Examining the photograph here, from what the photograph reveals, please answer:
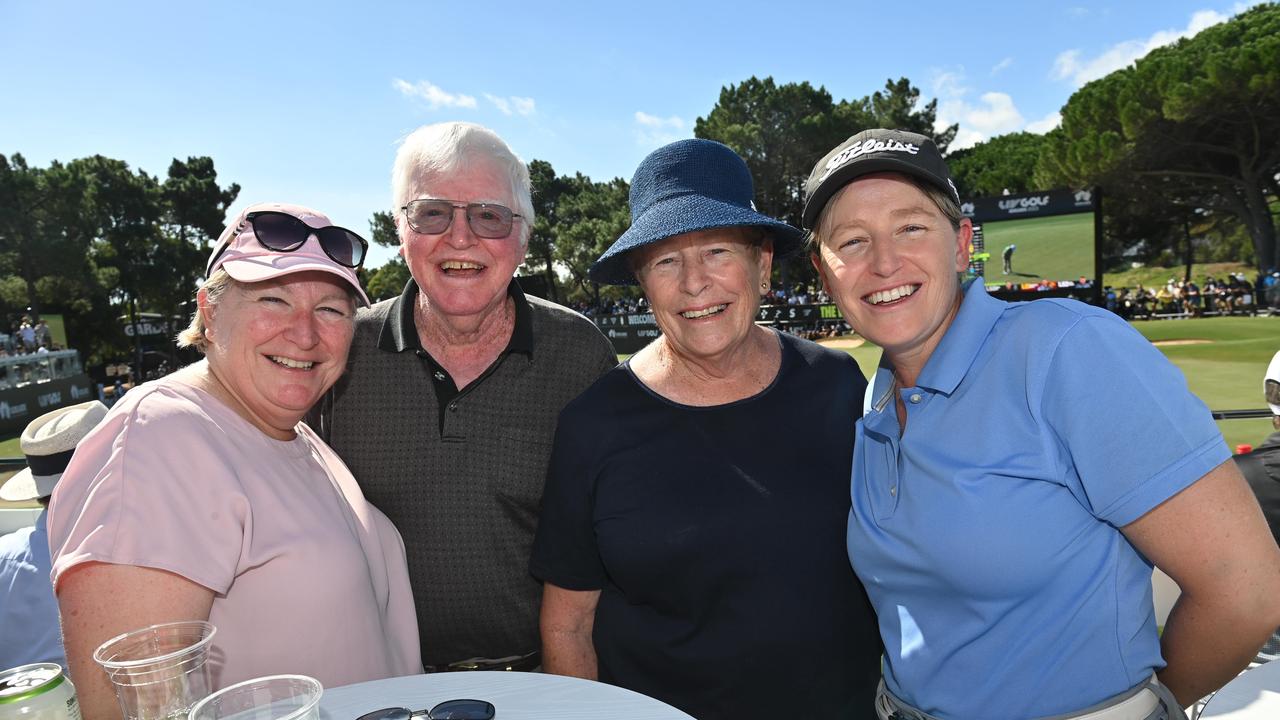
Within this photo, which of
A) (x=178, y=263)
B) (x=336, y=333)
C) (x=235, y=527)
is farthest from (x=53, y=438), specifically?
(x=178, y=263)

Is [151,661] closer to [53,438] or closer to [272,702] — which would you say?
[272,702]

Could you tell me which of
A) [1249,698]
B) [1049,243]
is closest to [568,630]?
[1249,698]

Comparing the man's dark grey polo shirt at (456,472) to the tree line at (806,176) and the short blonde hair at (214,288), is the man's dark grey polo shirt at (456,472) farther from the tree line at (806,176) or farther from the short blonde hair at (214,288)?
the tree line at (806,176)

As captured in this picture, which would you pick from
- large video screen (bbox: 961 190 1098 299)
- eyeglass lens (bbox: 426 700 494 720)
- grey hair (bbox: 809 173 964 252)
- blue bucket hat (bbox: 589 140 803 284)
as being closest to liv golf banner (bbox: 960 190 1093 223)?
large video screen (bbox: 961 190 1098 299)

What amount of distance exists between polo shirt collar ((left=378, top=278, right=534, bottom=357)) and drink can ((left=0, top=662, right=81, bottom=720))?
1.61 metres

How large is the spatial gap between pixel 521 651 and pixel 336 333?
1375 mm

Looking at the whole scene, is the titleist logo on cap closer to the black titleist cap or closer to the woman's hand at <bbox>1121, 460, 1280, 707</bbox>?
the black titleist cap

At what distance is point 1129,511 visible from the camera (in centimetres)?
154

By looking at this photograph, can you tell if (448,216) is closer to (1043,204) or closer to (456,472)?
(456,472)

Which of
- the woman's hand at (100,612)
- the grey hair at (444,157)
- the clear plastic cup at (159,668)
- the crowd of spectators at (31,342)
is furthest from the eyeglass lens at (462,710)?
the crowd of spectators at (31,342)

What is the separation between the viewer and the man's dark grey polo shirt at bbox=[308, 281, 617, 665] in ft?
8.70

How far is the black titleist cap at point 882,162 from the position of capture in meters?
1.81

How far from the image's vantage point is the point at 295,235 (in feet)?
7.20

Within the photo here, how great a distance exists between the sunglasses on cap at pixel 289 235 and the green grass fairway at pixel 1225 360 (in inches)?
83.0
